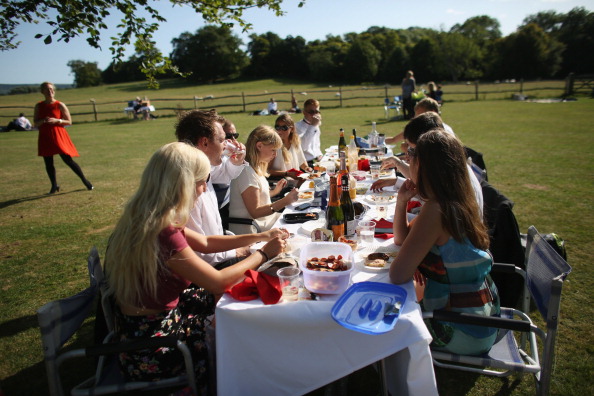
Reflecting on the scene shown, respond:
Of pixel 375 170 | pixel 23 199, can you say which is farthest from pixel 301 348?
pixel 23 199

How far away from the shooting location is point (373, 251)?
7.25 feet

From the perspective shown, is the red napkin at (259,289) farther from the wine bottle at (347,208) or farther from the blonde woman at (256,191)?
the blonde woman at (256,191)

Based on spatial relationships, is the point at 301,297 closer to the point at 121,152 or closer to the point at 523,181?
the point at 523,181

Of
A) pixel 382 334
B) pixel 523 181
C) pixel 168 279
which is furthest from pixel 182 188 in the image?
pixel 523 181

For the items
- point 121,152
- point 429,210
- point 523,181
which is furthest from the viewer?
point 121,152

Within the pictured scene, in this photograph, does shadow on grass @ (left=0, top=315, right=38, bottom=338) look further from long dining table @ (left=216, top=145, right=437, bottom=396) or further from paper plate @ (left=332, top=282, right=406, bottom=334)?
paper plate @ (left=332, top=282, right=406, bottom=334)

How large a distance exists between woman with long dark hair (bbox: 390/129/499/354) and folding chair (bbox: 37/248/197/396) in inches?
47.3

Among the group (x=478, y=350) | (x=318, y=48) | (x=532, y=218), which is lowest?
(x=532, y=218)

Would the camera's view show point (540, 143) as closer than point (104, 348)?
No

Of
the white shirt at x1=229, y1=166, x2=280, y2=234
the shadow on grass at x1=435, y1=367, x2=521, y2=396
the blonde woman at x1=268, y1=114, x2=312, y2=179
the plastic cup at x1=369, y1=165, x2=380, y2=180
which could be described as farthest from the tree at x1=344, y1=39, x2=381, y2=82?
the shadow on grass at x1=435, y1=367, x2=521, y2=396

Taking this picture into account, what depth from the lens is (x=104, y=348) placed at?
1.65m

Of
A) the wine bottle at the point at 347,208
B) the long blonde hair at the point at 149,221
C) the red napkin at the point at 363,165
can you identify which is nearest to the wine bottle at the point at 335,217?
the wine bottle at the point at 347,208

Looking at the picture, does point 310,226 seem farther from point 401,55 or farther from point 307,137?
point 401,55

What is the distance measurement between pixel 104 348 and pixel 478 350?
6.21ft
